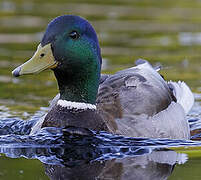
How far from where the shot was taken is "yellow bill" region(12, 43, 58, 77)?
6566 millimetres

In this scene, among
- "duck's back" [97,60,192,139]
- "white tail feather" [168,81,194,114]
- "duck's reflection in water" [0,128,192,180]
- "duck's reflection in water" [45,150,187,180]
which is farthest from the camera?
"white tail feather" [168,81,194,114]

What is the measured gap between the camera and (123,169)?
612 centimetres

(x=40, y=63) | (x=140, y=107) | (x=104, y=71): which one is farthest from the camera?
(x=104, y=71)

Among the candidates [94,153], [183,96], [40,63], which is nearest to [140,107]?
[94,153]

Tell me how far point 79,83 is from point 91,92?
0.73ft

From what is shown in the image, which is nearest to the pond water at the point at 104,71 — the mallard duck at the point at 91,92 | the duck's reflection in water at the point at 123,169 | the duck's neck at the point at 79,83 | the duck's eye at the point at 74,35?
the duck's reflection in water at the point at 123,169

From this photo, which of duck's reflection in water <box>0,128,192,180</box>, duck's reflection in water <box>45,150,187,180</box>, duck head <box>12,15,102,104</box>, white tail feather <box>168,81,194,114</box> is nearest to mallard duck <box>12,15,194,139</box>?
duck head <box>12,15,102,104</box>

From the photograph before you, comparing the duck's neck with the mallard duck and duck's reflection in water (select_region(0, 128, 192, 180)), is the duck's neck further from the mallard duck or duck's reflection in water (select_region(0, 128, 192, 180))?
duck's reflection in water (select_region(0, 128, 192, 180))

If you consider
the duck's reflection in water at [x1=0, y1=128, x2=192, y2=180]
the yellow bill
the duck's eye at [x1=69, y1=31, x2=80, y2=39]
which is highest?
the duck's eye at [x1=69, y1=31, x2=80, y2=39]

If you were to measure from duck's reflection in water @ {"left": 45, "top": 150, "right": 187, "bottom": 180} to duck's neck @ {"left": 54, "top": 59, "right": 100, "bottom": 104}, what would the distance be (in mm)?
916

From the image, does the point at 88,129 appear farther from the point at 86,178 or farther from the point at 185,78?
the point at 185,78

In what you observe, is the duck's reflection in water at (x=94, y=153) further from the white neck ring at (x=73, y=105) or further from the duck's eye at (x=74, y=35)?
the duck's eye at (x=74, y=35)

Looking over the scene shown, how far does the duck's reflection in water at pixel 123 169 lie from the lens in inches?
231

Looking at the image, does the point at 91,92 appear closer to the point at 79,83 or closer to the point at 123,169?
the point at 79,83
